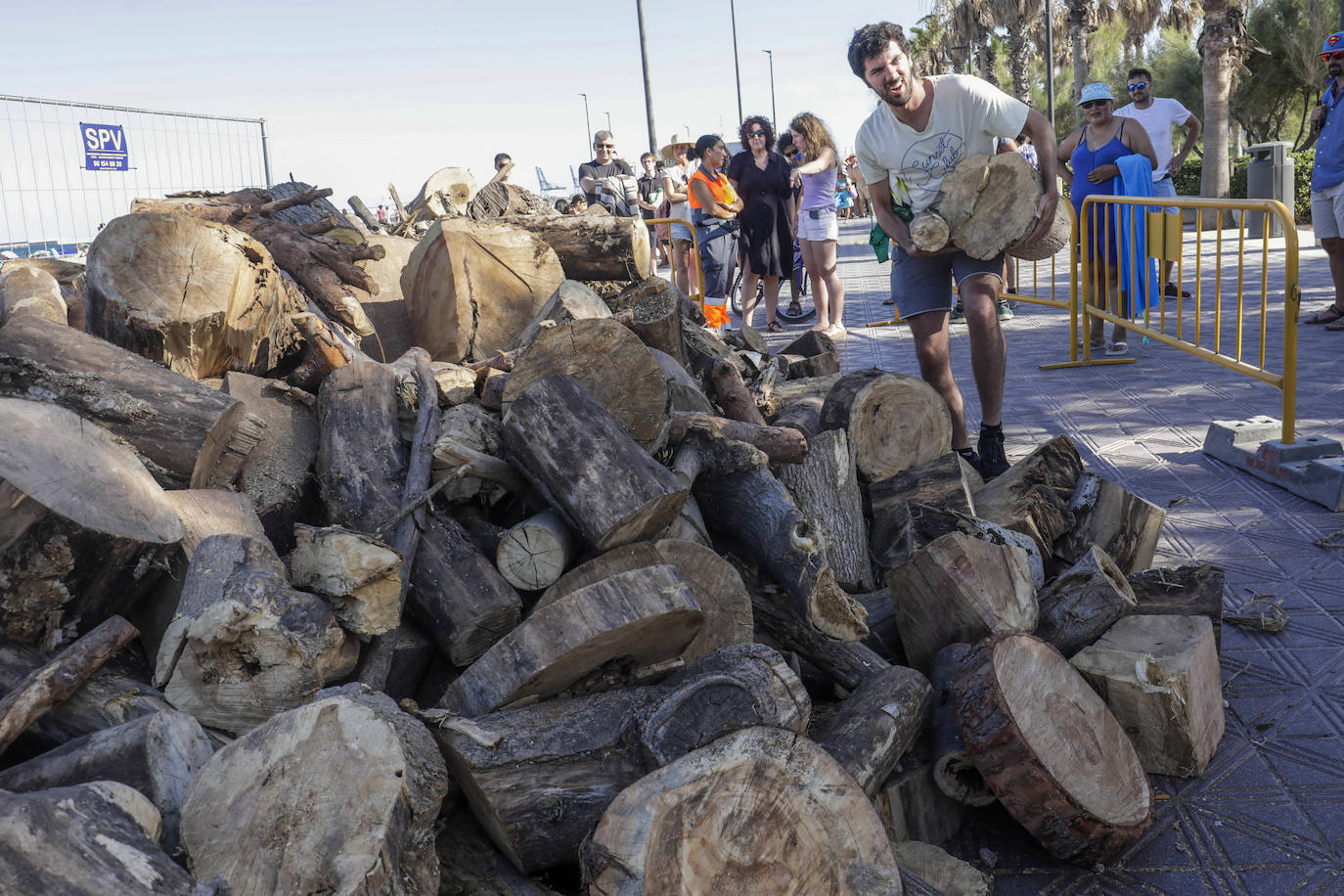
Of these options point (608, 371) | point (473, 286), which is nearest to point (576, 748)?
point (608, 371)

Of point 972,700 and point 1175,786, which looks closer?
point 972,700

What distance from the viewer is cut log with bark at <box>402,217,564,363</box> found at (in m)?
4.31

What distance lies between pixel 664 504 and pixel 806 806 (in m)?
1.14

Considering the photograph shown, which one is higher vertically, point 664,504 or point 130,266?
point 130,266

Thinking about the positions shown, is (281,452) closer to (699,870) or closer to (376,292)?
(376,292)

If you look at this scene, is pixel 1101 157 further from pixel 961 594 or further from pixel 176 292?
pixel 176 292

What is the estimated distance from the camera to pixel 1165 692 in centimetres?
242

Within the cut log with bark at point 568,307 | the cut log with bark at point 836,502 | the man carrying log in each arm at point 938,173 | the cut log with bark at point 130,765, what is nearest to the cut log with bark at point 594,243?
the cut log with bark at point 568,307

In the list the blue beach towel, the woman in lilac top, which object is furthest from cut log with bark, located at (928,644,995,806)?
the woman in lilac top

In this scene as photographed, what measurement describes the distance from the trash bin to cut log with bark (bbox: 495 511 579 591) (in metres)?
15.1

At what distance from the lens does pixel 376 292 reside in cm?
464

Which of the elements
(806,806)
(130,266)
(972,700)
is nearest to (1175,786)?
(972,700)

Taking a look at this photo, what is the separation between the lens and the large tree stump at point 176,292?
3221mm

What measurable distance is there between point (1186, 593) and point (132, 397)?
312 cm
